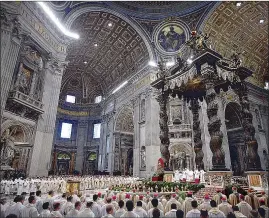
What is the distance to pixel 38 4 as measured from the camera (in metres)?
11.2

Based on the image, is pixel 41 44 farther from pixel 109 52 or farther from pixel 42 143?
pixel 109 52

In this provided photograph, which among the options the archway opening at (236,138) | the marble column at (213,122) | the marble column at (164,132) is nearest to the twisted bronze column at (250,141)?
the marble column at (213,122)

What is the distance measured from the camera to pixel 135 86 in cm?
1873

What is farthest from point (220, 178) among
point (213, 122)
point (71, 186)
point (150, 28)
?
point (150, 28)

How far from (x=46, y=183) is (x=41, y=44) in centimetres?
762

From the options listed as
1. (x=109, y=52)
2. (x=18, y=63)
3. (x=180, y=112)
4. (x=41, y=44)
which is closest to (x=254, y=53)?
(x=180, y=112)

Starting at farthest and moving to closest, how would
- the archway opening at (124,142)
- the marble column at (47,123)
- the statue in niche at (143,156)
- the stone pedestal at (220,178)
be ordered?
1. the archway opening at (124,142)
2. the statue in niche at (143,156)
3. the marble column at (47,123)
4. the stone pedestal at (220,178)

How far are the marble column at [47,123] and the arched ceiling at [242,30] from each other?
11.9 meters

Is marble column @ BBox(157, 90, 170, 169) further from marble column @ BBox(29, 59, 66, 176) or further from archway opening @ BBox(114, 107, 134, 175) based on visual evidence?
archway opening @ BBox(114, 107, 134, 175)

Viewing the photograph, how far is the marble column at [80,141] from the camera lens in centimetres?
2390

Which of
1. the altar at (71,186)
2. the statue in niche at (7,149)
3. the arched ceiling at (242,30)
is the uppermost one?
the arched ceiling at (242,30)

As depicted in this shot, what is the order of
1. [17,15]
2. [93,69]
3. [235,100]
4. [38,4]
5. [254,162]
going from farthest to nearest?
1. [93,69]
2. [235,100]
3. [38,4]
4. [17,15]
5. [254,162]

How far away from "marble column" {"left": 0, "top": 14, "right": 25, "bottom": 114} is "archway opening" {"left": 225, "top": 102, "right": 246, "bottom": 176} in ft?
→ 52.7

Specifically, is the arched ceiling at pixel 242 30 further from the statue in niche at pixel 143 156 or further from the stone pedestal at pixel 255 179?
the statue in niche at pixel 143 156
